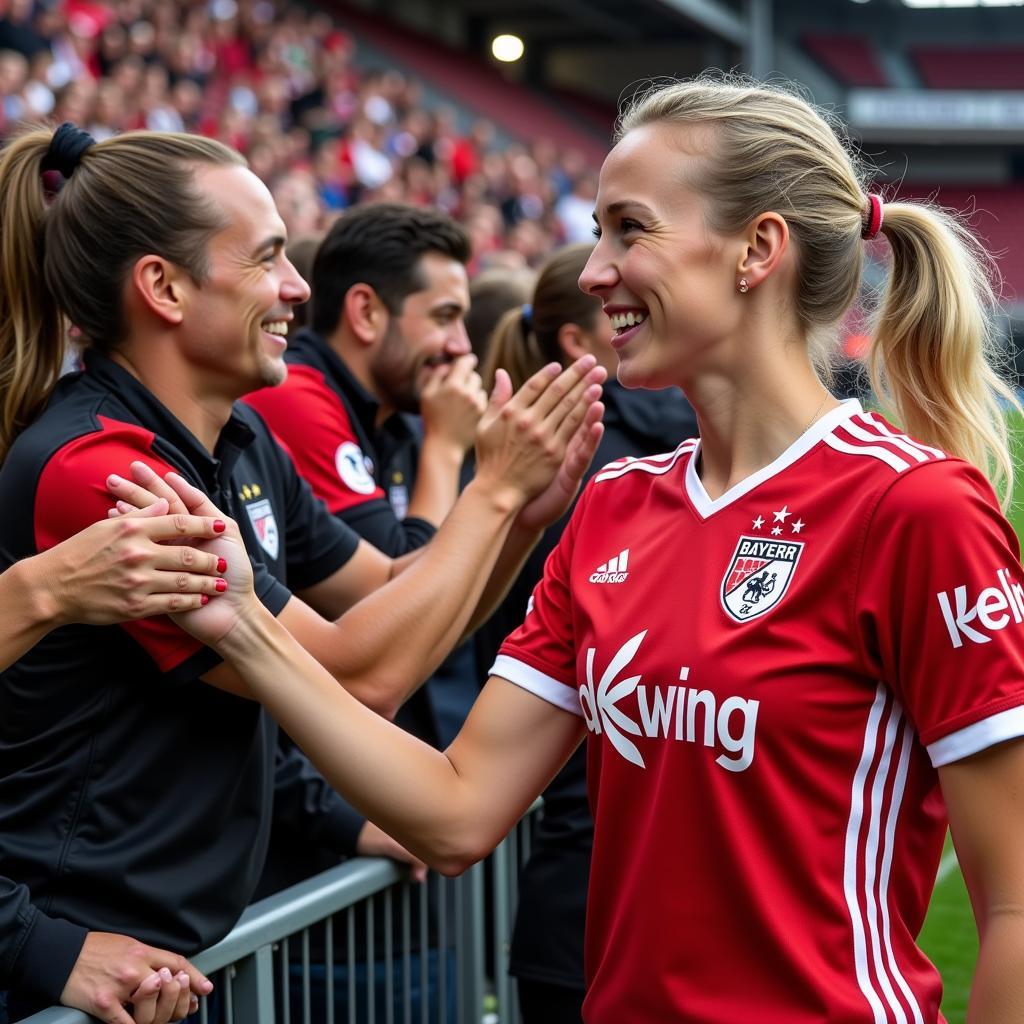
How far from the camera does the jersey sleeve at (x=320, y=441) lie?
3.31 m

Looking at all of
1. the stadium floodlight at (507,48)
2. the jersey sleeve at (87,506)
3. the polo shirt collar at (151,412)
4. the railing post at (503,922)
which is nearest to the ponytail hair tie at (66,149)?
the polo shirt collar at (151,412)

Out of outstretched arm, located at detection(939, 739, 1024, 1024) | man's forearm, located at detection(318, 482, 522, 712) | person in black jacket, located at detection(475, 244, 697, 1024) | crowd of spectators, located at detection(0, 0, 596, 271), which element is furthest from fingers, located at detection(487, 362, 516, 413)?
crowd of spectators, located at detection(0, 0, 596, 271)

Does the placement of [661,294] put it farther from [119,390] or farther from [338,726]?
[119,390]

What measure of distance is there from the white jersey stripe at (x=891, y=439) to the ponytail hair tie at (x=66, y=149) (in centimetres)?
138

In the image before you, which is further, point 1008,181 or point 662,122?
point 1008,181

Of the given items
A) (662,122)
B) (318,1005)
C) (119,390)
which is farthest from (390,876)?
(662,122)

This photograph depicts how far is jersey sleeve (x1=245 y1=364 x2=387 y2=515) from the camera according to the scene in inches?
130

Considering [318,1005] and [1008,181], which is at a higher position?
[1008,181]

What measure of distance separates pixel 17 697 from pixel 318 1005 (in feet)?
2.96

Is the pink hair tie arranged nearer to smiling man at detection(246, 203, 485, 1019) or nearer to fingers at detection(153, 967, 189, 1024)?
fingers at detection(153, 967, 189, 1024)

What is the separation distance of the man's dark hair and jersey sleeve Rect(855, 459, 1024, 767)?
7.81 ft

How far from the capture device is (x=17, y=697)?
2.03m

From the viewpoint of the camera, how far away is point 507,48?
22.6 meters

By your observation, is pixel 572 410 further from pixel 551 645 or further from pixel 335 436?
pixel 335 436
